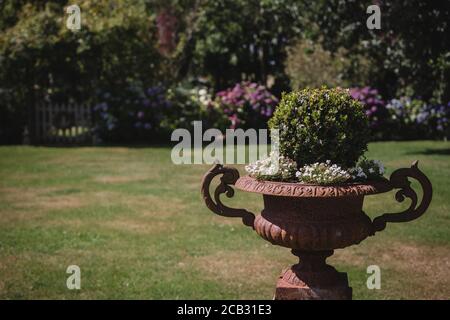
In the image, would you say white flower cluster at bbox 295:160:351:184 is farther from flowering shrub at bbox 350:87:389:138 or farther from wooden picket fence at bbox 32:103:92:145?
wooden picket fence at bbox 32:103:92:145

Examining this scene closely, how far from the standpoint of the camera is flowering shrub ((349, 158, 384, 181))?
3.72 metres

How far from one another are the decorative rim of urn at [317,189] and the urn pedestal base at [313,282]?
528mm

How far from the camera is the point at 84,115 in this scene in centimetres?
1748

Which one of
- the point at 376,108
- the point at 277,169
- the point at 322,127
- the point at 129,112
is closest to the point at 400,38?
the point at 376,108

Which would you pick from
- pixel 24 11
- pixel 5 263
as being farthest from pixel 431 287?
pixel 24 11

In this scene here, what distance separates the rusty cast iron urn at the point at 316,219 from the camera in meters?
3.51

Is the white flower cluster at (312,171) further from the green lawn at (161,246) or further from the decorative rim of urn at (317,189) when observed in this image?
the green lawn at (161,246)

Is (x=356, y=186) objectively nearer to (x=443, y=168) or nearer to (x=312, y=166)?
(x=312, y=166)

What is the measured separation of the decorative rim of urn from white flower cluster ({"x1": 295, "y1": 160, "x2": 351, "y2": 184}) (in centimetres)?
4

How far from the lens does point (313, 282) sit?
375cm

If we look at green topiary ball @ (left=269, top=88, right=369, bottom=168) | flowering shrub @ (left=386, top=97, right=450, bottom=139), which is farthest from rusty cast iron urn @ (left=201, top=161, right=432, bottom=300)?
flowering shrub @ (left=386, top=97, right=450, bottom=139)

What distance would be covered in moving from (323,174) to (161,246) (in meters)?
3.33

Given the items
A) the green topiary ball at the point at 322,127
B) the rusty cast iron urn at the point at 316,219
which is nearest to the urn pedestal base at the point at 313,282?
the rusty cast iron urn at the point at 316,219

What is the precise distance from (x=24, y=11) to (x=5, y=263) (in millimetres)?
13184
